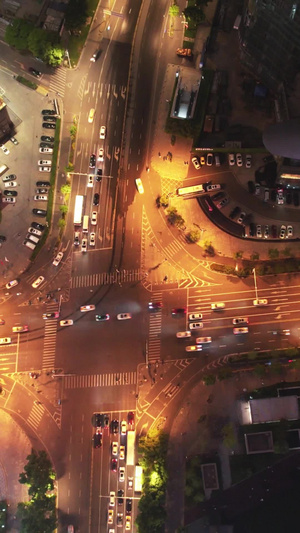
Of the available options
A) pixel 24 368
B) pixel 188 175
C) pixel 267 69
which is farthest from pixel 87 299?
pixel 267 69

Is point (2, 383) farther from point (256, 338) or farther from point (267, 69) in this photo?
point (267, 69)

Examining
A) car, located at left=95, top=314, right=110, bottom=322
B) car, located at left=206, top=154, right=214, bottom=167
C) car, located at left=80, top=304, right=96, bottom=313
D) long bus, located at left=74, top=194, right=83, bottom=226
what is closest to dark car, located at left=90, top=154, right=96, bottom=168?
long bus, located at left=74, top=194, right=83, bottom=226

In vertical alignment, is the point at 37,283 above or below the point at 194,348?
above

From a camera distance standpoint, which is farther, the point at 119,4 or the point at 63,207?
the point at 119,4

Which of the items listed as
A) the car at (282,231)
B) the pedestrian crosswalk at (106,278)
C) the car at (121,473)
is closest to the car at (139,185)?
the pedestrian crosswalk at (106,278)

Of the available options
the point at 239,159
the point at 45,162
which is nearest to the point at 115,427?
the point at 45,162

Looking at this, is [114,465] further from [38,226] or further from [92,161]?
[92,161]
